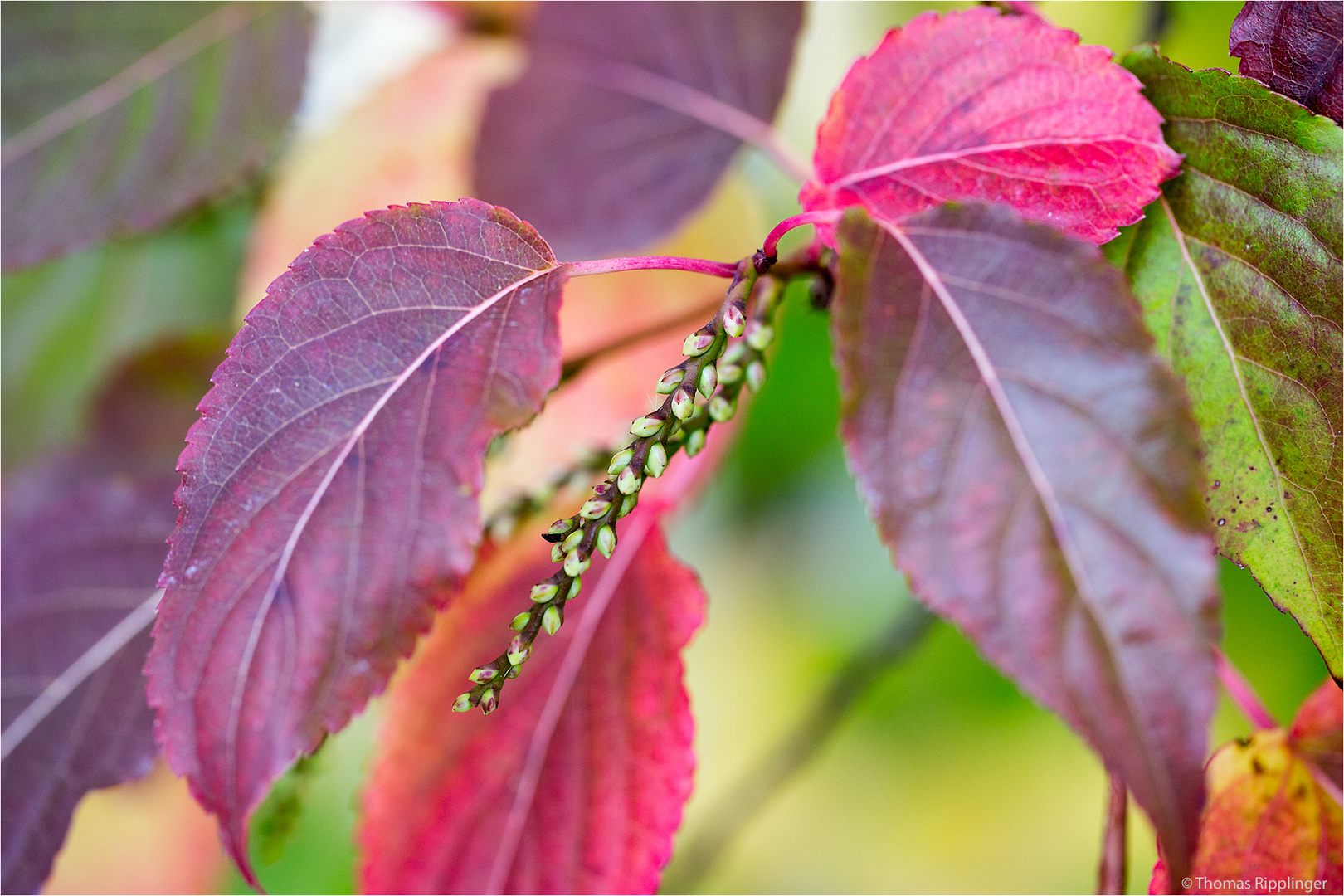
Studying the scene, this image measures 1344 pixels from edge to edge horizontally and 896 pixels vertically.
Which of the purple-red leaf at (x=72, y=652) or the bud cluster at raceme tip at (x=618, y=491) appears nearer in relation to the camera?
the bud cluster at raceme tip at (x=618, y=491)

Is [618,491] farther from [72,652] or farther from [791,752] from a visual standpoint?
[791,752]

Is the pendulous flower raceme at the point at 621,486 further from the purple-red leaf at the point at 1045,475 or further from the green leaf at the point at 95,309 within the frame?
the green leaf at the point at 95,309

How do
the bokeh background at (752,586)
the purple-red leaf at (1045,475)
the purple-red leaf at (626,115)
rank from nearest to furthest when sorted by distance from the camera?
the purple-red leaf at (1045,475), the purple-red leaf at (626,115), the bokeh background at (752,586)

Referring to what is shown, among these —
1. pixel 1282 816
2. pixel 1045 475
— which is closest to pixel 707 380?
pixel 1045 475

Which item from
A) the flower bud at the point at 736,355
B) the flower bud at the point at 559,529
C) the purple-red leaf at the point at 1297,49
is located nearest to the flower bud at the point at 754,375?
the flower bud at the point at 736,355

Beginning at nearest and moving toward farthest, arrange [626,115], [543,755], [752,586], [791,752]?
[543,755], [626,115], [791,752], [752,586]

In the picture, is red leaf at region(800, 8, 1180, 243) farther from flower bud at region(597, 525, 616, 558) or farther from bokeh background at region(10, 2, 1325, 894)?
bokeh background at region(10, 2, 1325, 894)
